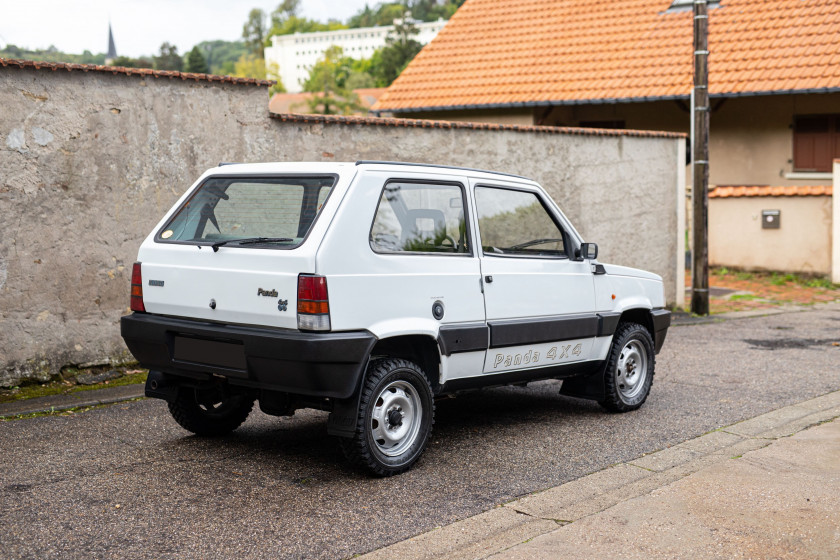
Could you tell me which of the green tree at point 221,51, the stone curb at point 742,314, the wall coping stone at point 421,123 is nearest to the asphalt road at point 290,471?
the wall coping stone at point 421,123

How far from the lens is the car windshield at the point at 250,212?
5.41 metres

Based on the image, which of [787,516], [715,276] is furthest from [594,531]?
[715,276]

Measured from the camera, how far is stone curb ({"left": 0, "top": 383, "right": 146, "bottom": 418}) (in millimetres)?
7180

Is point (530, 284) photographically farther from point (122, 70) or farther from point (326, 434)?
point (122, 70)

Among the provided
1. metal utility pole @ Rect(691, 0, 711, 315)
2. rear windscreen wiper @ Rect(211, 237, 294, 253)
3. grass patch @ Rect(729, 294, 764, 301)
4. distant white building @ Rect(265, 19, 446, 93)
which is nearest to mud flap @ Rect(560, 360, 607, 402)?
A: rear windscreen wiper @ Rect(211, 237, 294, 253)

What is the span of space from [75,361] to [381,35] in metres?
148

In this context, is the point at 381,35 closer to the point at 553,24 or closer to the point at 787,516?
the point at 553,24

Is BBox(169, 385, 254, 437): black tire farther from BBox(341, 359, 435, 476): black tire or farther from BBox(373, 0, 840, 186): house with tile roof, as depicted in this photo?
BBox(373, 0, 840, 186): house with tile roof

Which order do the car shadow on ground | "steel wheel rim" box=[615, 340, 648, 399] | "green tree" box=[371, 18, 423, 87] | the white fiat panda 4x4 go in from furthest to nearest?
"green tree" box=[371, 18, 423, 87], "steel wheel rim" box=[615, 340, 648, 399], the car shadow on ground, the white fiat panda 4x4

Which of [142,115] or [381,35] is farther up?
[381,35]

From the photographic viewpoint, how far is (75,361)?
8117 millimetres

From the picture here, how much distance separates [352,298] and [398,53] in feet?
372

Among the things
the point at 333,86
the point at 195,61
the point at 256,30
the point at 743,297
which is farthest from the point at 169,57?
the point at 743,297

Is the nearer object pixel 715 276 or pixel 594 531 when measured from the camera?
pixel 594 531
